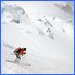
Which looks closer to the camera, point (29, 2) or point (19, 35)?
point (19, 35)

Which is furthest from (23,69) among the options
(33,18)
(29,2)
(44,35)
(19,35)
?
(29,2)

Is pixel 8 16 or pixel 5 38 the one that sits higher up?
pixel 8 16

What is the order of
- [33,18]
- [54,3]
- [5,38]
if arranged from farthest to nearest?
1. [54,3]
2. [33,18]
3. [5,38]

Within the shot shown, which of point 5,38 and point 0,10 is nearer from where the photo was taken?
point 5,38

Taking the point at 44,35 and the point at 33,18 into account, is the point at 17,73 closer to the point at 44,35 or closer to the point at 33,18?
the point at 44,35

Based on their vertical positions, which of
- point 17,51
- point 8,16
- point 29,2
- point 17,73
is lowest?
point 17,73

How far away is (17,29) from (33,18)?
13277 mm

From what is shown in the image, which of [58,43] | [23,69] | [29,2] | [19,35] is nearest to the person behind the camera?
[23,69]

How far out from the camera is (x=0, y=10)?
48.2 meters

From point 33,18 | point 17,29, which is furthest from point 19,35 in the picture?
point 33,18

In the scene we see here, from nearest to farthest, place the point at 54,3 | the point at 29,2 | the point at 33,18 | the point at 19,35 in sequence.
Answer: the point at 19,35, the point at 33,18, the point at 29,2, the point at 54,3

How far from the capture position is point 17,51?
20312mm

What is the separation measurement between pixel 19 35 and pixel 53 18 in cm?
1945

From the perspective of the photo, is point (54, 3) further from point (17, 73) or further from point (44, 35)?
point (17, 73)
